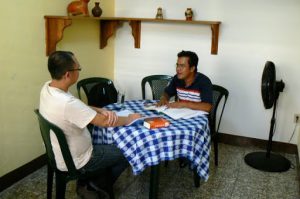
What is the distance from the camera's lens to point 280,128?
3.45 metres

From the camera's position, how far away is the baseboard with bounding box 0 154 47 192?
252cm

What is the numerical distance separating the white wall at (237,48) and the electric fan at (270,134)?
29cm

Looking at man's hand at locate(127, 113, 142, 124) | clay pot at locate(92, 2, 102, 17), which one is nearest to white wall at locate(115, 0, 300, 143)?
clay pot at locate(92, 2, 102, 17)

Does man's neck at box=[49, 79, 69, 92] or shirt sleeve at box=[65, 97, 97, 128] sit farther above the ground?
man's neck at box=[49, 79, 69, 92]

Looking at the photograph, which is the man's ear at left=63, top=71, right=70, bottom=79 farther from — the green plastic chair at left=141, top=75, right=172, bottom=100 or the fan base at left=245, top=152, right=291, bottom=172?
the fan base at left=245, top=152, right=291, bottom=172

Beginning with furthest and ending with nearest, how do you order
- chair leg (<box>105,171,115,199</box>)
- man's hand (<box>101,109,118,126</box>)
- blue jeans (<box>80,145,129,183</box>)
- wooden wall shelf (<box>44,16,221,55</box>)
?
wooden wall shelf (<box>44,16,221,55</box>)
chair leg (<box>105,171,115,199</box>)
blue jeans (<box>80,145,129,183</box>)
man's hand (<box>101,109,118,126</box>)

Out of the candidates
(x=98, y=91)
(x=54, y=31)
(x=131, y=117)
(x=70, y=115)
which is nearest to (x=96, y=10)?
(x=54, y=31)

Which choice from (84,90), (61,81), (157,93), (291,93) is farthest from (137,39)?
(61,81)

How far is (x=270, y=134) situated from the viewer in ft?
10.5

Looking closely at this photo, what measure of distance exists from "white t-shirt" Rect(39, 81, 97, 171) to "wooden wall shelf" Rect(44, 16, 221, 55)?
98 cm

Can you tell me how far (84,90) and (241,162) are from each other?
166cm

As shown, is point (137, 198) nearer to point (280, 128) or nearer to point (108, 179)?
point (108, 179)

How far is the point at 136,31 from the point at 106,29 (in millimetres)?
337

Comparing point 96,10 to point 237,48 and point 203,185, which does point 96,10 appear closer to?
point 237,48
